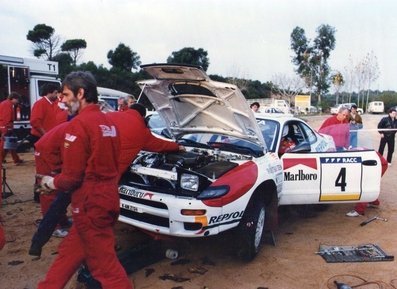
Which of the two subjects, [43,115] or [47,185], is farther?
[43,115]

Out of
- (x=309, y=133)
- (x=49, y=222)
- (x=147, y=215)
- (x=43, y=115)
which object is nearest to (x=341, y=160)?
(x=309, y=133)

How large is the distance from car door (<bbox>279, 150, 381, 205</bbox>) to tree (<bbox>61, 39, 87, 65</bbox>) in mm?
29501

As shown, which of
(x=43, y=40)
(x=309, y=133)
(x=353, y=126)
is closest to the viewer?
(x=309, y=133)

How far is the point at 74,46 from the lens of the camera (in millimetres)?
32625

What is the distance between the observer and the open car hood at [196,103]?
4582 millimetres

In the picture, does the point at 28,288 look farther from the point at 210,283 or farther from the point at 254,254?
the point at 254,254

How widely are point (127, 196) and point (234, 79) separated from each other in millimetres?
40632

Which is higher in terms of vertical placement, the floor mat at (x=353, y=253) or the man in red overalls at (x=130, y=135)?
the man in red overalls at (x=130, y=135)

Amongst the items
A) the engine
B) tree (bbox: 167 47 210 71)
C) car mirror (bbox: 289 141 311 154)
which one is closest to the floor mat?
car mirror (bbox: 289 141 311 154)

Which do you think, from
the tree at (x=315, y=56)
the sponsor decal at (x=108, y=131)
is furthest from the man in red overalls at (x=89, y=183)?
the tree at (x=315, y=56)

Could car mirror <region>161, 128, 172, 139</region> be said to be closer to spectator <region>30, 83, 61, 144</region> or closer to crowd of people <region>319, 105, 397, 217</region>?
spectator <region>30, 83, 61, 144</region>

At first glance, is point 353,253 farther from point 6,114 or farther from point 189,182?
point 6,114

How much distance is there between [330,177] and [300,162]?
0.50m

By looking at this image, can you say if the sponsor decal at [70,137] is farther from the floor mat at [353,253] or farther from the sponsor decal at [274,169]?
the floor mat at [353,253]
